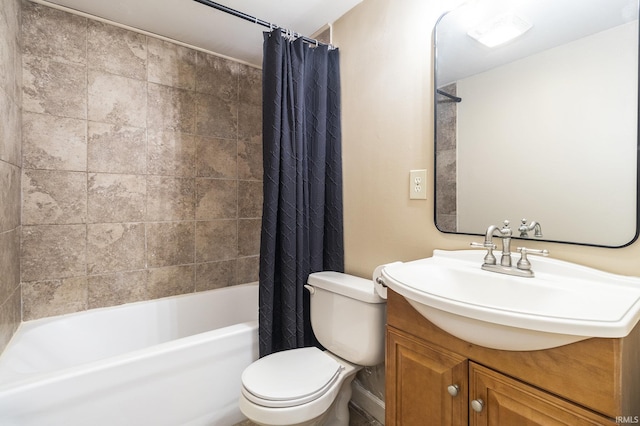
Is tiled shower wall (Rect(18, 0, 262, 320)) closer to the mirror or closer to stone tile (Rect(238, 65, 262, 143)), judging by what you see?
stone tile (Rect(238, 65, 262, 143))

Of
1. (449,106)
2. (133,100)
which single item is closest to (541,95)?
(449,106)

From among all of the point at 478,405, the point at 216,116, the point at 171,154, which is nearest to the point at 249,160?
the point at 216,116

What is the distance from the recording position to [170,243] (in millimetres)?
2109

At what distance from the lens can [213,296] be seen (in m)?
2.25

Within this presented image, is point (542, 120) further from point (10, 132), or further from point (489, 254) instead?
point (10, 132)

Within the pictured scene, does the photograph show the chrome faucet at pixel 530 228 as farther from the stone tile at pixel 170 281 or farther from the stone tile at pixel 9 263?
the stone tile at pixel 9 263

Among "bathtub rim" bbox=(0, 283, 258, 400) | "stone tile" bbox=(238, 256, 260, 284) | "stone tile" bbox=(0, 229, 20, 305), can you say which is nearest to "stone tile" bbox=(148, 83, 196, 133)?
"stone tile" bbox=(0, 229, 20, 305)

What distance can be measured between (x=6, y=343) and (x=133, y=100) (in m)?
1.46

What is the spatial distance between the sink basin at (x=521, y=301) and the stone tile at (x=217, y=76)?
1.88m

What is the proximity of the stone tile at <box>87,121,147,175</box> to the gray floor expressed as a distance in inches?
65.2

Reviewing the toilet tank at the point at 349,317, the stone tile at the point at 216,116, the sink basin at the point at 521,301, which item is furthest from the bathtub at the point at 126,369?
the stone tile at the point at 216,116

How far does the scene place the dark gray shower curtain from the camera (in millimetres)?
1579

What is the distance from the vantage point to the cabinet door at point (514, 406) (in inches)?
27.0

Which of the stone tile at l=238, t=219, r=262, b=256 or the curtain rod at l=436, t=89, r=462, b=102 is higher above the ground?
the curtain rod at l=436, t=89, r=462, b=102
